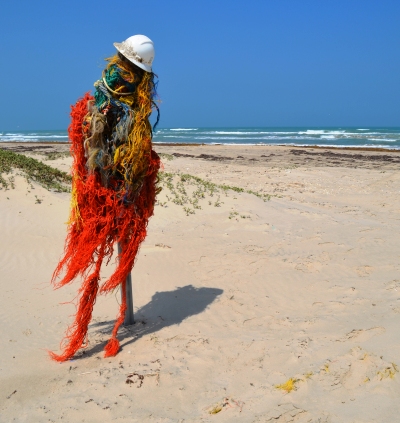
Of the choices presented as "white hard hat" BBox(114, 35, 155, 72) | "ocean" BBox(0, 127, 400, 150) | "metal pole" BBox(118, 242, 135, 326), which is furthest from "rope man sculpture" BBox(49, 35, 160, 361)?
"ocean" BBox(0, 127, 400, 150)

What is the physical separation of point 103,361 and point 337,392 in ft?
7.36

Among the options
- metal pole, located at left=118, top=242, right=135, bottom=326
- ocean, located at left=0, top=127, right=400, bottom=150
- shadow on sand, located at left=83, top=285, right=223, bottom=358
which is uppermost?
ocean, located at left=0, top=127, right=400, bottom=150

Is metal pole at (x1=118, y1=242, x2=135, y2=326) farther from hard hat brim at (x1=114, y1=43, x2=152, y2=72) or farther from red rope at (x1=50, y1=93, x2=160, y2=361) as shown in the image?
hard hat brim at (x1=114, y1=43, x2=152, y2=72)

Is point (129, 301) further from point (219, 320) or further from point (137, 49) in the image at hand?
point (137, 49)

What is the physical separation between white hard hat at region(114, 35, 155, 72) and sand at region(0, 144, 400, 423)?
2677 millimetres

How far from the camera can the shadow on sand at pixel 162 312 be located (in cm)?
516

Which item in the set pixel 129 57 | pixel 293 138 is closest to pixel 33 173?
pixel 129 57

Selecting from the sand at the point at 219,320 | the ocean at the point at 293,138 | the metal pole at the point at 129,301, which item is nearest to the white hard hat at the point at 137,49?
the metal pole at the point at 129,301

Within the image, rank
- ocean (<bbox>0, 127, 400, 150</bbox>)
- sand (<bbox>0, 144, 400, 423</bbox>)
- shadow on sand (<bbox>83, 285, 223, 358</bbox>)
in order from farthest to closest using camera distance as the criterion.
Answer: ocean (<bbox>0, 127, 400, 150</bbox>) < shadow on sand (<bbox>83, 285, 223, 358</bbox>) < sand (<bbox>0, 144, 400, 423</bbox>)

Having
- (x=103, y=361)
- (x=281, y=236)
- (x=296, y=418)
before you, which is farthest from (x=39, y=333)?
(x=281, y=236)

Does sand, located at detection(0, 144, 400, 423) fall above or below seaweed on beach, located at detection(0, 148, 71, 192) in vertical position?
below

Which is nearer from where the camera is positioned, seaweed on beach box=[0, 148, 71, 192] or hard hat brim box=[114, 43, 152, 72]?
hard hat brim box=[114, 43, 152, 72]

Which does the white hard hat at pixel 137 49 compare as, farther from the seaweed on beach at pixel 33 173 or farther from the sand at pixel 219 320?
the seaweed on beach at pixel 33 173

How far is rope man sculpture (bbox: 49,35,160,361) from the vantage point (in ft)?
14.2
